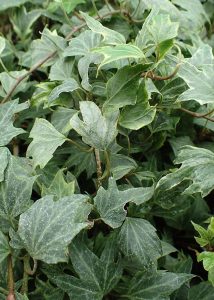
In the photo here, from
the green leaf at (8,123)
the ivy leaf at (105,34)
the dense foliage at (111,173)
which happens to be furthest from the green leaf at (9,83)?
the ivy leaf at (105,34)

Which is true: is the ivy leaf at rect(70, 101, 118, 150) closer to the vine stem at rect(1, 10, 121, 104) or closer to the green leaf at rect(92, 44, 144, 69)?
the green leaf at rect(92, 44, 144, 69)

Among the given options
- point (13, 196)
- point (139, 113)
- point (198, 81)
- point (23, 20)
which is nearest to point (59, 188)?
point (13, 196)

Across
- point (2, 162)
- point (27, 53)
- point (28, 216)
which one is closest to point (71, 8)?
point (27, 53)

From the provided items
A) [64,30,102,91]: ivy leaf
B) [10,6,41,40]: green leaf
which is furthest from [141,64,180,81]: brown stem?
[10,6,41,40]: green leaf

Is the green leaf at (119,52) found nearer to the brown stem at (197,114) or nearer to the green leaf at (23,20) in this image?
the brown stem at (197,114)

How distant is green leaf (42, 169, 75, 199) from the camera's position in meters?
0.82

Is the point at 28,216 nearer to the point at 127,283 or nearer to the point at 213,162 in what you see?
the point at 127,283

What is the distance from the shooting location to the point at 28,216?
76cm

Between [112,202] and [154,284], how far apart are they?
6.0 inches

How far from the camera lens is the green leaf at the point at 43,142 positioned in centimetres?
86

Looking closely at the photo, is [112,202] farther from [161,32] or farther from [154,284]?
[161,32]

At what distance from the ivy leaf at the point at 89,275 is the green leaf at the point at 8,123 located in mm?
215

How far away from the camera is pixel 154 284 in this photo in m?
0.83

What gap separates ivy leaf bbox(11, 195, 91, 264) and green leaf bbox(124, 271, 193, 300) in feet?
0.48
